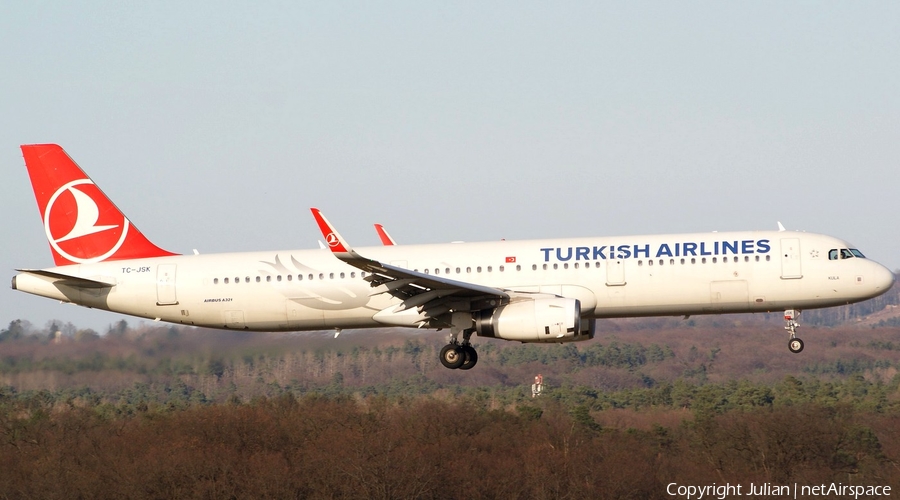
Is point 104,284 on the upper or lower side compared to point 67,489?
upper

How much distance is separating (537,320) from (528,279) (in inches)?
73.5

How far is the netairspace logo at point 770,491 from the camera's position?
60406 millimetres

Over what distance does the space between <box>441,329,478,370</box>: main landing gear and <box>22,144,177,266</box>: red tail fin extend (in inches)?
413

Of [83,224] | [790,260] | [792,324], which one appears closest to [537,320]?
[790,260]

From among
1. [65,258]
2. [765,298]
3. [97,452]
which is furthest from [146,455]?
[765,298]

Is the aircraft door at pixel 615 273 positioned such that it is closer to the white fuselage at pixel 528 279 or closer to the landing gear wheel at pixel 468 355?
the white fuselage at pixel 528 279

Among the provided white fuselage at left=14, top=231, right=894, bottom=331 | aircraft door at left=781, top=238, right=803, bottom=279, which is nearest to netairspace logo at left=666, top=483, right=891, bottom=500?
white fuselage at left=14, top=231, right=894, bottom=331

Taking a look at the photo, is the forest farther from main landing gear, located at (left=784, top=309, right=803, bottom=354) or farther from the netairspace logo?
main landing gear, located at (left=784, top=309, right=803, bottom=354)

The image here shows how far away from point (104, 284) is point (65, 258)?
2277 millimetres

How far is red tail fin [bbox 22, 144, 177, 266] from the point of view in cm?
3747

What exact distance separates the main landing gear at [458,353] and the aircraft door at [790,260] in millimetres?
9772

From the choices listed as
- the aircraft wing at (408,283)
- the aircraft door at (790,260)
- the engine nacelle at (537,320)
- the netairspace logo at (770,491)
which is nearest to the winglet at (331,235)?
the aircraft wing at (408,283)

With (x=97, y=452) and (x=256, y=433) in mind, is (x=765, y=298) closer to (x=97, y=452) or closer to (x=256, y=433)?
(x=256, y=433)

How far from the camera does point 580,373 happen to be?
3765 inches
